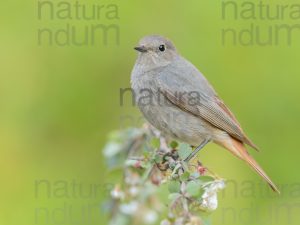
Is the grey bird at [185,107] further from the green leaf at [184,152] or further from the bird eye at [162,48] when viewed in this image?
the green leaf at [184,152]

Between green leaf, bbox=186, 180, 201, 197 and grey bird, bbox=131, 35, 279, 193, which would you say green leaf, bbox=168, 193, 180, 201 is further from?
grey bird, bbox=131, 35, 279, 193

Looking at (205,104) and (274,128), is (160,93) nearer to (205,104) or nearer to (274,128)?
(205,104)

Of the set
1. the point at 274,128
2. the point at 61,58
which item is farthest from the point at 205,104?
the point at 61,58

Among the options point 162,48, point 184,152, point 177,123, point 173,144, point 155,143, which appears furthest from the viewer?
point 162,48

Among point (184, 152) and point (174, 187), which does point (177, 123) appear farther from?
point (174, 187)

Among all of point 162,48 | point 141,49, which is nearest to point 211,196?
point 141,49
